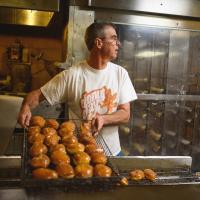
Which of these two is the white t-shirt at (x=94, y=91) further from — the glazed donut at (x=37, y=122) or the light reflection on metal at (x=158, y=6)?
the light reflection on metal at (x=158, y=6)

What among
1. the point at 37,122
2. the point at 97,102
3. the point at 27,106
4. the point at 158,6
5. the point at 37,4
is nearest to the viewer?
the point at 37,122

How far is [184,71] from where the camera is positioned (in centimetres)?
345

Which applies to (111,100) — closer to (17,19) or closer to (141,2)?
(141,2)

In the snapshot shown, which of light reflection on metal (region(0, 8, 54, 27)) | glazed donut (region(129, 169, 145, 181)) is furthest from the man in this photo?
light reflection on metal (region(0, 8, 54, 27))

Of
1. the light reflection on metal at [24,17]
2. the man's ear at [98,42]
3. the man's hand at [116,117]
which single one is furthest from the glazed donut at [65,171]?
the light reflection on metal at [24,17]

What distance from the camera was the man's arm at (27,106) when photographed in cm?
187

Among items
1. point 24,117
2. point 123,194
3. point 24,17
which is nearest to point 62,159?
point 123,194

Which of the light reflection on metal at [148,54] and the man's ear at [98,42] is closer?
the man's ear at [98,42]

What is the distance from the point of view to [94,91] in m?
2.19

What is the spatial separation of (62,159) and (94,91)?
0.89 metres

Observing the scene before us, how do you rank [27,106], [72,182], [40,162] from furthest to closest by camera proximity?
[27,106], [40,162], [72,182]

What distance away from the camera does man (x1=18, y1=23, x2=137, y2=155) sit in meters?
2.18

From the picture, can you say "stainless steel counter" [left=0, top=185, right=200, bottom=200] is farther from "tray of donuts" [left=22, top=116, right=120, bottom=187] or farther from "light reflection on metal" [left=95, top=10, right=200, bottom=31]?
"light reflection on metal" [left=95, top=10, right=200, bottom=31]

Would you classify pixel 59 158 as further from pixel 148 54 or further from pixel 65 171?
pixel 148 54
